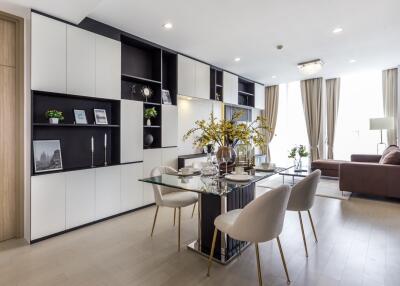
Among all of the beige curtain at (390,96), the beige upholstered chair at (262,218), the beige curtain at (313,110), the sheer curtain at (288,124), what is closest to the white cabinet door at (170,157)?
the beige upholstered chair at (262,218)

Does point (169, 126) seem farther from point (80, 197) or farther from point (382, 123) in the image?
point (382, 123)

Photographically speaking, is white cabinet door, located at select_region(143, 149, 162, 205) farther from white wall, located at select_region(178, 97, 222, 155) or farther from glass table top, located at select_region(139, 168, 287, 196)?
glass table top, located at select_region(139, 168, 287, 196)

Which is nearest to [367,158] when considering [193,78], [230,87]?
[230,87]

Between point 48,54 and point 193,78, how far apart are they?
2558mm

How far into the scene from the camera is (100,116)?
3.40 m

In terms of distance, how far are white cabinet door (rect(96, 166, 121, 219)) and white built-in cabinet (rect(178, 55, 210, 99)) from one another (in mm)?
1932

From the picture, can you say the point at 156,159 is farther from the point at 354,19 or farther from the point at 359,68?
the point at 359,68

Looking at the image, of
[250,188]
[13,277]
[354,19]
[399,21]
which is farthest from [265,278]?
[399,21]

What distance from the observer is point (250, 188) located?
274cm

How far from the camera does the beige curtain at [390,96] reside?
5.79 m

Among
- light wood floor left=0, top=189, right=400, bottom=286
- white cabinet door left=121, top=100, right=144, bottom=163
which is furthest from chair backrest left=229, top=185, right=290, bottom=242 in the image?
white cabinet door left=121, top=100, right=144, bottom=163

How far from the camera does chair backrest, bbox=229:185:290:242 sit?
1688 mm

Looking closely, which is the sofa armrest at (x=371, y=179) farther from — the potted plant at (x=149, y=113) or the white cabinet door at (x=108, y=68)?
the white cabinet door at (x=108, y=68)

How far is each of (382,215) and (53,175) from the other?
445cm
